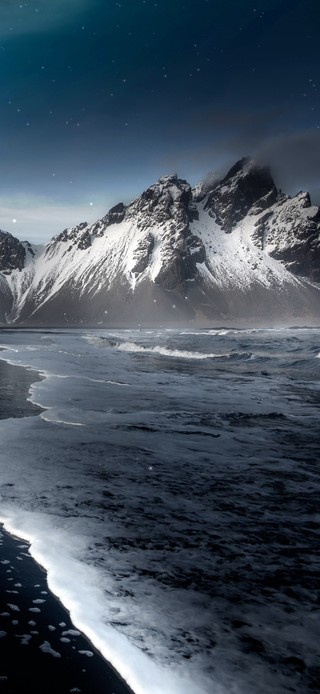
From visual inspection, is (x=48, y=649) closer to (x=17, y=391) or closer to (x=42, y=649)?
(x=42, y=649)

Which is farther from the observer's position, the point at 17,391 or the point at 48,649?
the point at 17,391

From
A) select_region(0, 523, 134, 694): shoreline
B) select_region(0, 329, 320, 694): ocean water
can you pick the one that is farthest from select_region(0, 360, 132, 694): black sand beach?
select_region(0, 329, 320, 694): ocean water

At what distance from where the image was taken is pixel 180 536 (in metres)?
5.29

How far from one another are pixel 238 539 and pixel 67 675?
8.42ft

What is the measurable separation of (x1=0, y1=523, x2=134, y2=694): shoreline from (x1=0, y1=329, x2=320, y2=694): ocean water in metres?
0.11

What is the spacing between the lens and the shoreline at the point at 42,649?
3.03 meters

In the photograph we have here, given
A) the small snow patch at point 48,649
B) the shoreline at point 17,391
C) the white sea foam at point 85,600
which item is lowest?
the shoreline at point 17,391

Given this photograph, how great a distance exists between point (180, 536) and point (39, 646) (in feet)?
7.25

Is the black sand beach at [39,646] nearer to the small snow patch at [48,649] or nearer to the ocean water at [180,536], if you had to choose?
the small snow patch at [48,649]

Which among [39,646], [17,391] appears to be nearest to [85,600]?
[39,646]

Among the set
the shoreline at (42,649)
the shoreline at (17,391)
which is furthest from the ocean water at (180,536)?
the shoreline at (17,391)

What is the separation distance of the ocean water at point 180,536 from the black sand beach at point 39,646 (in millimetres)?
123

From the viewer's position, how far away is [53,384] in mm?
18359

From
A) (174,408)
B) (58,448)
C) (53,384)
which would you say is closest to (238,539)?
(58,448)
